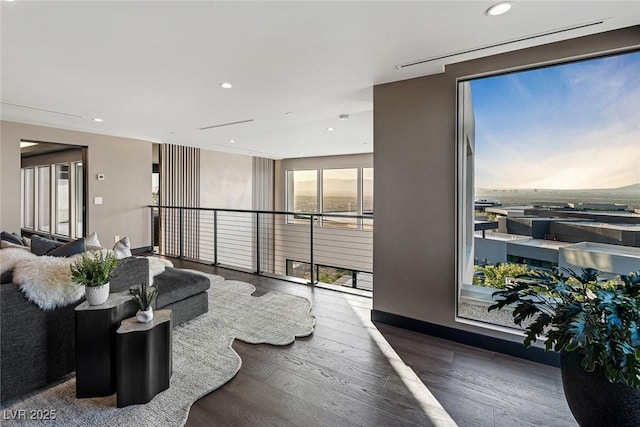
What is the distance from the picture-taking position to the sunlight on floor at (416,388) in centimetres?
178

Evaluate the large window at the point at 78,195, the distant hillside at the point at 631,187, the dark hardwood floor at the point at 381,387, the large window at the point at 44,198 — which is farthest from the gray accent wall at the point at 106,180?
the distant hillside at the point at 631,187

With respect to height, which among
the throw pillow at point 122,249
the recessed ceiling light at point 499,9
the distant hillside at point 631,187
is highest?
the recessed ceiling light at point 499,9

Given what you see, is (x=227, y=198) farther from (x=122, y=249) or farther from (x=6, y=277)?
(x=6, y=277)

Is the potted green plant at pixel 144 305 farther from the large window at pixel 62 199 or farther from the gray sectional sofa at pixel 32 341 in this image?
the large window at pixel 62 199

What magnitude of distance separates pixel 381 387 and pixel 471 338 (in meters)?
1.05

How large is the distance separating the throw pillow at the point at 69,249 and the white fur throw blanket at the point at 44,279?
15 centimetres

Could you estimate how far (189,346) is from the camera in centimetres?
251

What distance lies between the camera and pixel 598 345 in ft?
4.26

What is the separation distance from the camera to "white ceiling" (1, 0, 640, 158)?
1.85m

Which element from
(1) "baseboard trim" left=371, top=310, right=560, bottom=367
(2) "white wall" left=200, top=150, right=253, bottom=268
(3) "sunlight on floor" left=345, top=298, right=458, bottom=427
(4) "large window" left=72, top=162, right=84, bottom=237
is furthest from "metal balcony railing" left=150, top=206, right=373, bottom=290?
(3) "sunlight on floor" left=345, top=298, right=458, bottom=427

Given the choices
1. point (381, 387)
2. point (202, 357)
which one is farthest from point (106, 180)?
point (381, 387)

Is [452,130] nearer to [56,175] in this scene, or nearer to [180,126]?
[180,126]

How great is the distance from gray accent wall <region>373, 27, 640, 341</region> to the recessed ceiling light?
0.68 meters

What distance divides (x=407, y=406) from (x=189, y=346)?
5.58 ft
